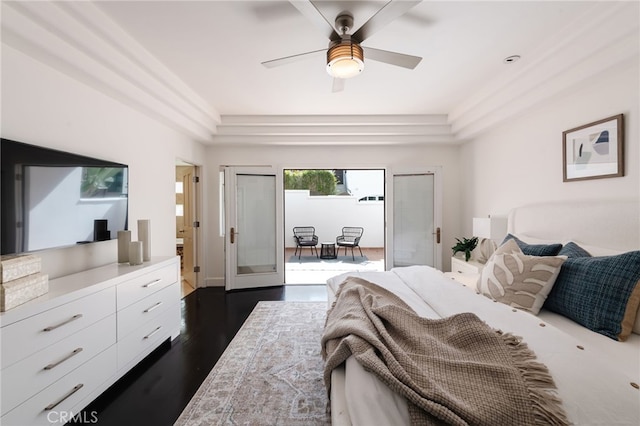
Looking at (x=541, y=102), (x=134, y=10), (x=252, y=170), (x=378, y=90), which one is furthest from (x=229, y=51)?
(x=541, y=102)

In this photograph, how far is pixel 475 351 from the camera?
3.88 ft

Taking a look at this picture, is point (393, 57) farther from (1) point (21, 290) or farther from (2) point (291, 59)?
(1) point (21, 290)

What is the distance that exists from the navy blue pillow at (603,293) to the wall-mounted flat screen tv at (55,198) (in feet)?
11.5

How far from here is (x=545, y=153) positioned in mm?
2840

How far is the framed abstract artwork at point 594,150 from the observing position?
210cm

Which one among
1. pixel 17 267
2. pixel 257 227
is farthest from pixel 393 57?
pixel 257 227

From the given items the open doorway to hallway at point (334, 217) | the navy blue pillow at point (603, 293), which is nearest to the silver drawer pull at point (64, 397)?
the navy blue pillow at point (603, 293)

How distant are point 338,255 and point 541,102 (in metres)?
6.08

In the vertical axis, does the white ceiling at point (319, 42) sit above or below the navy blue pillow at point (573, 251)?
above

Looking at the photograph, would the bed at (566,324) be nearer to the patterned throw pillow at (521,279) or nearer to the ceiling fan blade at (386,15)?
the patterned throw pillow at (521,279)

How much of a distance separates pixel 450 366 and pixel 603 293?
47.9 inches

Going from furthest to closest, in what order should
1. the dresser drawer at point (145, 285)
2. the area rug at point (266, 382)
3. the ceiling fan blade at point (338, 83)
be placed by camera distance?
the ceiling fan blade at point (338, 83)
the dresser drawer at point (145, 285)
the area rug at point (266, 382)

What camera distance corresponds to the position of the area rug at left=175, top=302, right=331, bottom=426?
1743 millimetres

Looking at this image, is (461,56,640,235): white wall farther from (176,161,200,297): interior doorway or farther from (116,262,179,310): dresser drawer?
(176,161,200,297): interior doorway
